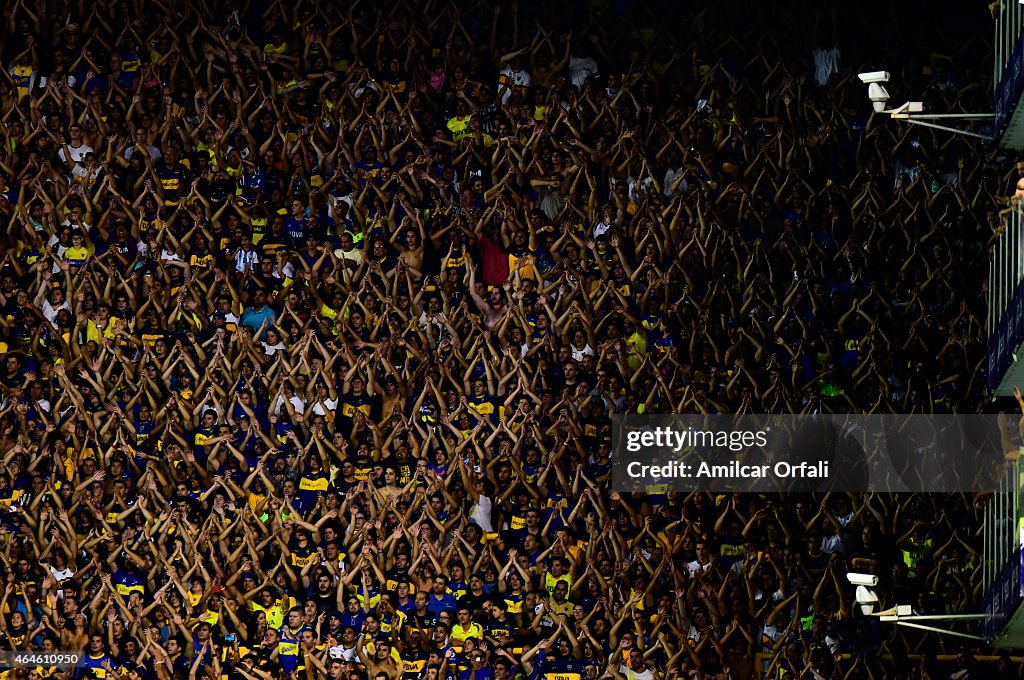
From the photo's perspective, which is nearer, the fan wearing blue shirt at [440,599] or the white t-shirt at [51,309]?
the fan wearing blue shirt at [440,599]

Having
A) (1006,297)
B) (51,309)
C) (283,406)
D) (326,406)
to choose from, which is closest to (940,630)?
(1006,297)

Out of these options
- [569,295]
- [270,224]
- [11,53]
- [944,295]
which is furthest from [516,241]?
[11,53]

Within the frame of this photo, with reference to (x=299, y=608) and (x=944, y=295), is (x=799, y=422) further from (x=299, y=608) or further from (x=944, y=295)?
(x=299, y=608)

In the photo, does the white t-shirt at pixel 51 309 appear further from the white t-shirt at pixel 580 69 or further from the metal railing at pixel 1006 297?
the metal railing at pixel 1006 297

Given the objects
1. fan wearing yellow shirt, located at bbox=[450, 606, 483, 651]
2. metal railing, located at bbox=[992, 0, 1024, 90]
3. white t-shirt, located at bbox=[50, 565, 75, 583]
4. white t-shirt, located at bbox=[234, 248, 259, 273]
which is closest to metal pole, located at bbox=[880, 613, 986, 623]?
fan wearing yellow shirt, located at bbox=[450, 606, 483, 651]

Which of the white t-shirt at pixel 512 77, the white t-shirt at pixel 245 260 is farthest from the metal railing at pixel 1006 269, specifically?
the white t-shirt at pixel 245 260

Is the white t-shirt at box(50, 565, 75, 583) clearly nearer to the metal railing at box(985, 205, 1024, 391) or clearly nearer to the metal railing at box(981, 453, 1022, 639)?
the metal railing at box(981, 453, 1022, 639)

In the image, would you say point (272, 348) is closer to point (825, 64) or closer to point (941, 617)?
point (825, 64)

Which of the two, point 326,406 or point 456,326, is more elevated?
point 456,326

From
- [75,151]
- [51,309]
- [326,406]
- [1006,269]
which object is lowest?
[326,406]
